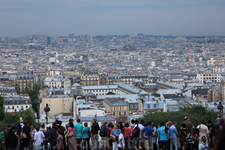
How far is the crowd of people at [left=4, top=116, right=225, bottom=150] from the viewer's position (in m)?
11.3

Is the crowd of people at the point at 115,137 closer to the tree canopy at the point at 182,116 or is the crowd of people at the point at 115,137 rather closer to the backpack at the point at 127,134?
the backpack at the point at 127,134

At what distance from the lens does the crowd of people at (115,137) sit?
11.3 metres

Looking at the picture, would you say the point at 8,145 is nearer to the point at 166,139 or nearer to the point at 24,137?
the point at 24,137

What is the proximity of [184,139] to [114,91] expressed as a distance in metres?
50.0

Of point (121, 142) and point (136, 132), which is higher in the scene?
point (136, 132)

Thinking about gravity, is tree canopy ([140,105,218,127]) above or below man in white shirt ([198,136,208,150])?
below

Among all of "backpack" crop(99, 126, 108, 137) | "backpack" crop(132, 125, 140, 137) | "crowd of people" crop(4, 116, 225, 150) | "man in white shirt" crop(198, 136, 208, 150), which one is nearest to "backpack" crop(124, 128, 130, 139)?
"crowd of people" crop(4, 116, 225, 150)

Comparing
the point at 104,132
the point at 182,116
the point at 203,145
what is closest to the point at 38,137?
the point at 104,132

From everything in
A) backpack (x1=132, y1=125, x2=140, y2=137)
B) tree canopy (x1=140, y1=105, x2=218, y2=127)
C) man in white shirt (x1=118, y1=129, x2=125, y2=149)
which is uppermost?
backpack (x1=132, y1=125, x2=140, y2=137)

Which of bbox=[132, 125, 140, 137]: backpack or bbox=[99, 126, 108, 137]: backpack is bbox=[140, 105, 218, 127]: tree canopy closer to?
bbox=[132, 125, 140, 137]: backpack

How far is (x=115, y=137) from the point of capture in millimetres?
11641

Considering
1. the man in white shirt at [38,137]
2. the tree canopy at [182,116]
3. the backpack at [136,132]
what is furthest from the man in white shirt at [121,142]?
the tree canopy at [182,116]

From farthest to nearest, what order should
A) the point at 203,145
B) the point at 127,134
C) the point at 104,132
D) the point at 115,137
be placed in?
the point at 104,132
the point at 127,134
the point at 115,137
the point at 203,145

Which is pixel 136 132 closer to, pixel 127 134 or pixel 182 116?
pixel 127 134
